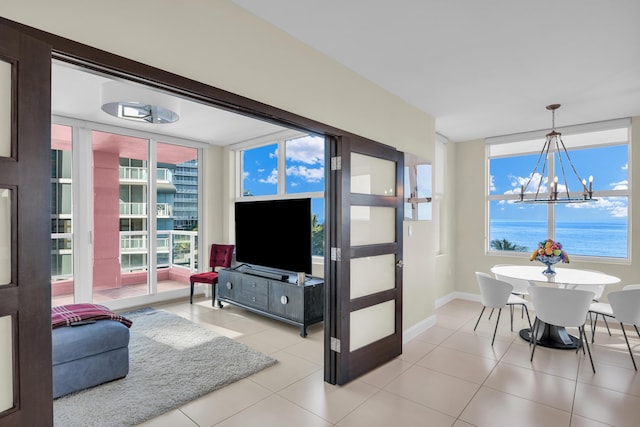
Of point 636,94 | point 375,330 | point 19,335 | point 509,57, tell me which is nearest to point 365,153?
point 509,57

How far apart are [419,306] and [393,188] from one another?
1.59m

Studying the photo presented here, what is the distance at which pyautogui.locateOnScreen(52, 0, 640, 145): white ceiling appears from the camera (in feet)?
6.77

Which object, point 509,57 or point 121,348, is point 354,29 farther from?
point 121,348

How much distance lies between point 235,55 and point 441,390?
9.51 ft

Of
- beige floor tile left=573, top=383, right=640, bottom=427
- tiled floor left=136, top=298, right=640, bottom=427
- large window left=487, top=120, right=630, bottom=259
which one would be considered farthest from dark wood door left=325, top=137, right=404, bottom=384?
large window left=487, top=120, right=630, bottom=259

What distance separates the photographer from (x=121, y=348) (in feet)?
9.30

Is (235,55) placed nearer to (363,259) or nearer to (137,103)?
(137,103)

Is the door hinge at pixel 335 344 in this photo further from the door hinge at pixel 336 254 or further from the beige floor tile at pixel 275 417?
the door hinge at pixel 336 254

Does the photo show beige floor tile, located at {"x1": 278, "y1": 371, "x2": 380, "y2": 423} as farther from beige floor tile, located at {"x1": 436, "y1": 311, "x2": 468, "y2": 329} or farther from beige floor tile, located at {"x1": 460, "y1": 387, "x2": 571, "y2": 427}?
beige floor tile, located at {"x1": 436, "y1": 311, "x2": 468, "y2": 329}

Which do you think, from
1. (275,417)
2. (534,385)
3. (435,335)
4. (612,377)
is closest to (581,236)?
(612,377)

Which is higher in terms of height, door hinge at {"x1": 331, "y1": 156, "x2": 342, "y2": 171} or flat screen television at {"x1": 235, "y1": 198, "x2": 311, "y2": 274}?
door hinge at {"x1": 331, "y1": 156, "x2": 342, "y2": 171}

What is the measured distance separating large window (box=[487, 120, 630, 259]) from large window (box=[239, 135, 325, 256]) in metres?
2.94

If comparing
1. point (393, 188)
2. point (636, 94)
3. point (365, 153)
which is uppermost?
point (636, 94)

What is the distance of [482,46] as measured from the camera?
8.22 feet
